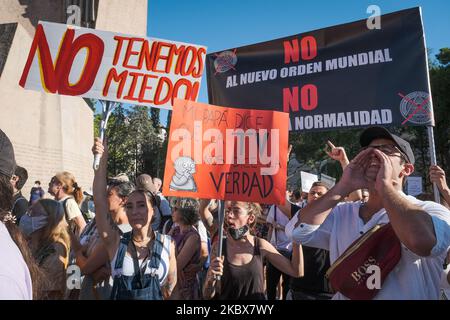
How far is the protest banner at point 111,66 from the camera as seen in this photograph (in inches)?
154

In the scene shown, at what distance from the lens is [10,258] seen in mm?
1064

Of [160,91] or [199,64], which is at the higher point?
[199,64]

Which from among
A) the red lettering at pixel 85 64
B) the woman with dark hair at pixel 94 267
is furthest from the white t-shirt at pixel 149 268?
the red lettering at pixel 85 64

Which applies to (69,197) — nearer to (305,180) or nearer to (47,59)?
(47,59)

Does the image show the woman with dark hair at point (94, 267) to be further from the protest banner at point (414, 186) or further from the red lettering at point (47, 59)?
the protest banner at point (414, 186)

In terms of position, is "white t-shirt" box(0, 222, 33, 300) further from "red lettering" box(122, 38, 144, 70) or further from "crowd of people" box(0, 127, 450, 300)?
"red lettering" box(122, 38, 144, 70)

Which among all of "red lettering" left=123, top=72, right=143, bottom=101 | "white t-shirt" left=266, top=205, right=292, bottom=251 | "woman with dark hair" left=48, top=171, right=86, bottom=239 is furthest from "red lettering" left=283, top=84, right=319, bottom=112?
"woman with dark hair" left=48, top=171, right=86, bottom=239

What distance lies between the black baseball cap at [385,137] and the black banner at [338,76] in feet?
6.69

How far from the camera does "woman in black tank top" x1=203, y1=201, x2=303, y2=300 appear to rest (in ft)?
9.65

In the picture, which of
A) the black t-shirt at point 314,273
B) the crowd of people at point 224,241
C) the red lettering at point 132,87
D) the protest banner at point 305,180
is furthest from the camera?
the protest banner at point 305,180

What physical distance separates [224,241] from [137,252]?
0.84 meters

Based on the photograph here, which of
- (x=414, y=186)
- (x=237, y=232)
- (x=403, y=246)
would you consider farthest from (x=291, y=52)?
(x=403, y=246)
